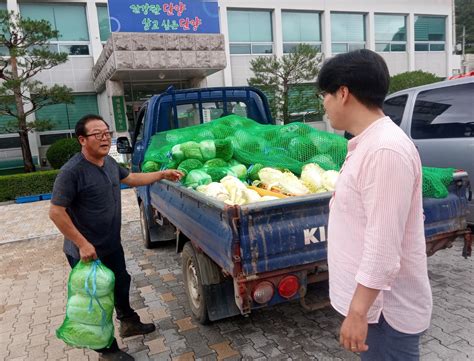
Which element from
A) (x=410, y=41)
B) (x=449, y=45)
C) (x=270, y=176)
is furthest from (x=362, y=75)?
(x=449, y=45)

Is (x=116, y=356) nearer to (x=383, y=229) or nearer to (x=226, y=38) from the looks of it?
(x=383, y=229)

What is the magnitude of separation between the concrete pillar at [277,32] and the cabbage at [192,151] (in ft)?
55.4

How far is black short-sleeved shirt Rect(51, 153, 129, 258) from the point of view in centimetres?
254

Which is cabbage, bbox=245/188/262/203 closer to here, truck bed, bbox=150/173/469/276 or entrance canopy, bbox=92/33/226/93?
truck bed, bbox=150/173/469/276

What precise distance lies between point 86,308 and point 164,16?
12.2m

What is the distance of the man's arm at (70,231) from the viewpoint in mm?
2480

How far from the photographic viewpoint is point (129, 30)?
12.2 meters

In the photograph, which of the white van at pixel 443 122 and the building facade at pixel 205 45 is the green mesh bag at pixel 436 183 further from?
the building facade at pixel 205 45

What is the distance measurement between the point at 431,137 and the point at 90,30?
1541cm

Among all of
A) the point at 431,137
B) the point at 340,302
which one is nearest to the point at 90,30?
the point at 431,137

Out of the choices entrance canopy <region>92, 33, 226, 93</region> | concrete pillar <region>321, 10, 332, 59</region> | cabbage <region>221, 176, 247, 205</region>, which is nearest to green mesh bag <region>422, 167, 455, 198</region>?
cabbage <region>221, 176, 247, 205</region>

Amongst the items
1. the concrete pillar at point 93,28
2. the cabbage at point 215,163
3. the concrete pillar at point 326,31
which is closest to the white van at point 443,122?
the cabbage at point 215,163

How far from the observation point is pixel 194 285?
3.25 meters

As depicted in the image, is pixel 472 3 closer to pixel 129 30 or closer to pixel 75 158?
pixel 129 30
